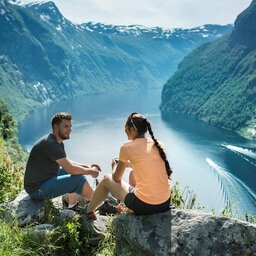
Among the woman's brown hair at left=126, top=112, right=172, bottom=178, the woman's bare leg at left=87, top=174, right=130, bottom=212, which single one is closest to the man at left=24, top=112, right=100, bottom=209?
the woman's bare leg at left=87, top=174, right=130, bottom=212

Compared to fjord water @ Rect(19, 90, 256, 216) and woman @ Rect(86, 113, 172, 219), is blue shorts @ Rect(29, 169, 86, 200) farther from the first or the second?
fjord water @ Rect(19, 90, 256, 216)

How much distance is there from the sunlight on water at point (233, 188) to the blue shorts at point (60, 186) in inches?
1832

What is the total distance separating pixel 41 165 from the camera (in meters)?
7.38

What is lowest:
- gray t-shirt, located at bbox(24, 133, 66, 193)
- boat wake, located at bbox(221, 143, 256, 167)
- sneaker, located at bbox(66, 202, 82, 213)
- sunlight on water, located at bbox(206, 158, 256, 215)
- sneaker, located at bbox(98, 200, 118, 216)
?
boat wake, located at bbox(221, 143, 256, 167)

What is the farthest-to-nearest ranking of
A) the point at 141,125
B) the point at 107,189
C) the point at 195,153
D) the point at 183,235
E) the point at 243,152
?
the point at 243,152, the point at 195,153, the point at 107,189, the point at 141,125, the point at 183,235

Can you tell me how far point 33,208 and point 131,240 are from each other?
2.19 metres

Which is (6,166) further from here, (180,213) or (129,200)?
(180,213)

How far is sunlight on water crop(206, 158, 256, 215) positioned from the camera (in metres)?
55.8

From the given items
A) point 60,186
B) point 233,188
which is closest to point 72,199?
point 60,186

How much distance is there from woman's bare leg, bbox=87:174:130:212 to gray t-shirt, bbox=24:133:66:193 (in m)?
0.95

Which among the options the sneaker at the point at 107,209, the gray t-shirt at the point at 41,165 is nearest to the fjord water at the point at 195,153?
the sneaker at the point at 107,209

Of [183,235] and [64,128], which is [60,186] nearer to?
[64,128]

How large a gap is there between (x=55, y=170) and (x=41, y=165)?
27 cm

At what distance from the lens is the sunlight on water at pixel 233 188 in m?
55.8
